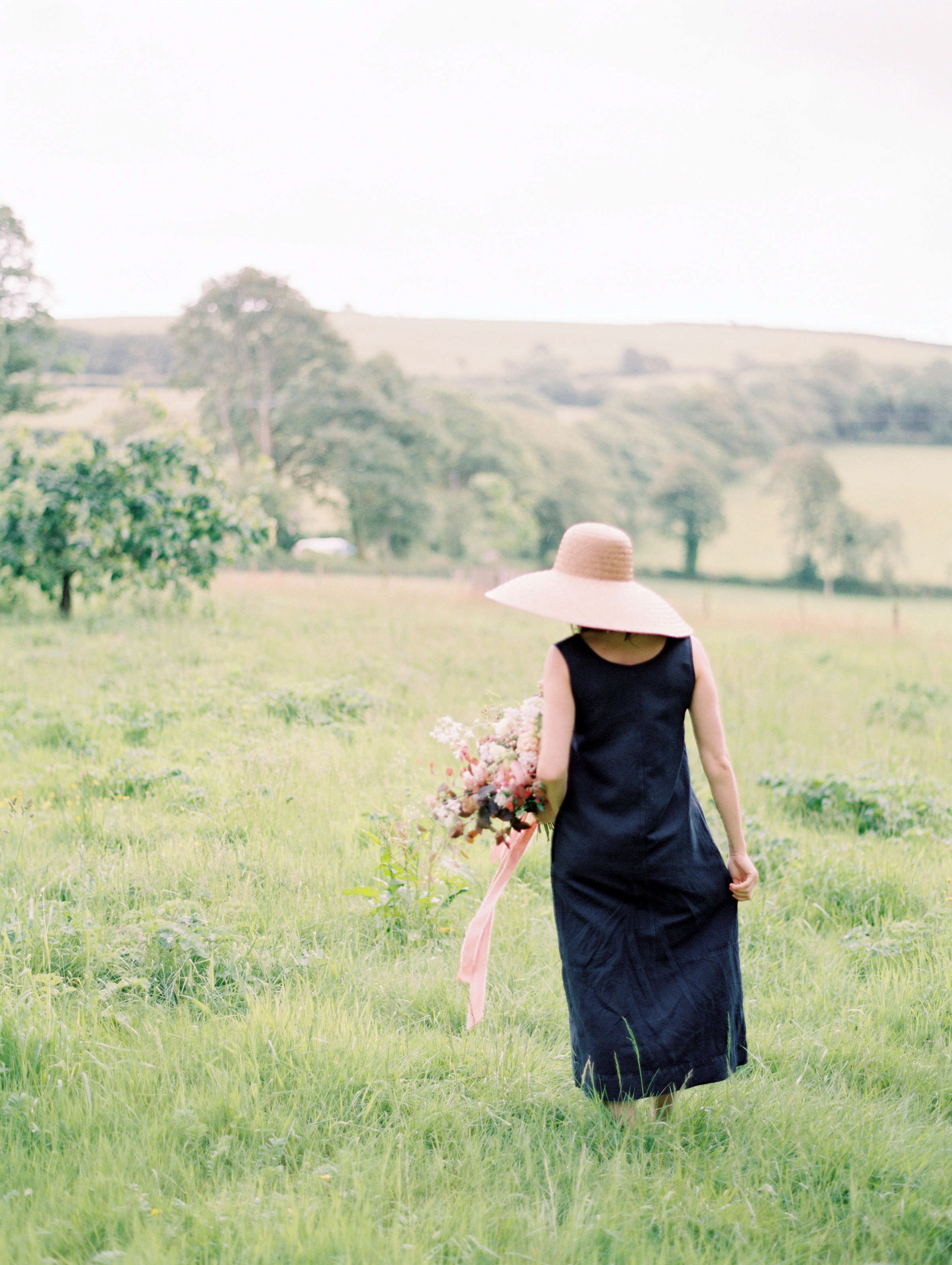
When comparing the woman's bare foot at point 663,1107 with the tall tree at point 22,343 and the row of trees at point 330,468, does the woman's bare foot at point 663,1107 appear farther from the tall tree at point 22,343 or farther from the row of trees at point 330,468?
the tall tree at point 22,343

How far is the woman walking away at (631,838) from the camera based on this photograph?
2.89 metres

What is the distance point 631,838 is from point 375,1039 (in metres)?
1.32

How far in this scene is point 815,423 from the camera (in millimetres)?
78250

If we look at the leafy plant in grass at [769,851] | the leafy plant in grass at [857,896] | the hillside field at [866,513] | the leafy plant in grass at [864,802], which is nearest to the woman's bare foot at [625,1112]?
the leafy plant in grass at [857,896]

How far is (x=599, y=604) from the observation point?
9.37 feet

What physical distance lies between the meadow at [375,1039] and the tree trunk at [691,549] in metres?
52.0

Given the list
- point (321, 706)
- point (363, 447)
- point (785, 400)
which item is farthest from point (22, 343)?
point (785, 400)

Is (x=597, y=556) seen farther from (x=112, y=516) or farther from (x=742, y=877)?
(x=112, y=516)

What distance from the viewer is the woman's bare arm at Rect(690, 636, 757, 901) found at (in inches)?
117

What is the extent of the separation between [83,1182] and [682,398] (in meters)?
86.4

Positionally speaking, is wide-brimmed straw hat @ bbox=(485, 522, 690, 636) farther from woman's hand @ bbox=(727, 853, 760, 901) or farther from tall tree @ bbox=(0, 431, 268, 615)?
tall tree @ bbox=(0, 431, 268, 615)

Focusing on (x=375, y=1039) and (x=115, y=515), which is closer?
(x=375, y=1039)

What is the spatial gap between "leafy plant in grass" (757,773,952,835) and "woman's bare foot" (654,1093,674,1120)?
374cm

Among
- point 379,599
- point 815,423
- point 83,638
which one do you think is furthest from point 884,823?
point 815,423
